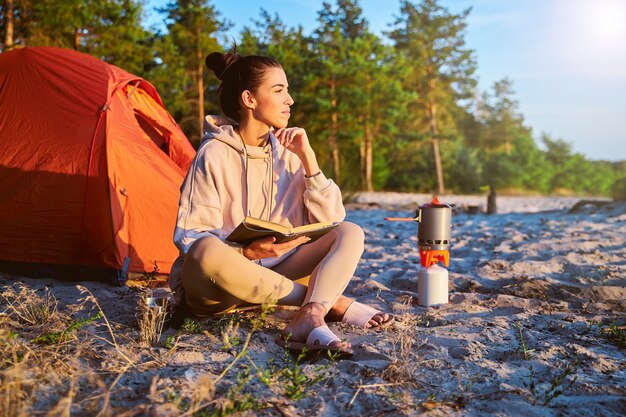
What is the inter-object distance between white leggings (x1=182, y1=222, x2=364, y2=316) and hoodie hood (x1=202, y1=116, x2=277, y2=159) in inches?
21.3

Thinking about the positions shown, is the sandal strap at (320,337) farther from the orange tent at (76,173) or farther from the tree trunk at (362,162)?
the tree trunk at (362,162)

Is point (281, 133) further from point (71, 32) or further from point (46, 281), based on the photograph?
point (71, 32)

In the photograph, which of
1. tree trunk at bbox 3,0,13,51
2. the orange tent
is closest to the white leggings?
the orange tent

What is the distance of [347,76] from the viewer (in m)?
21.8

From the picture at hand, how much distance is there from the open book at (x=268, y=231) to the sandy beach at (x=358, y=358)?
35cm

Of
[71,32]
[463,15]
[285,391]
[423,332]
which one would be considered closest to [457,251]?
[423,332]

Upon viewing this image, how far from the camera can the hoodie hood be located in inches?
A: 113

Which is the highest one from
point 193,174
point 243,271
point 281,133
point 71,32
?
point 71,32

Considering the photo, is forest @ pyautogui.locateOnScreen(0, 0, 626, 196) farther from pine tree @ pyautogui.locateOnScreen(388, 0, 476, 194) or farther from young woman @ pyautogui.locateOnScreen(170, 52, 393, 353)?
young woman @ pyautogui.locateOnScreen(170, 52, 393, 353)

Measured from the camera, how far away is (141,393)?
184 cm

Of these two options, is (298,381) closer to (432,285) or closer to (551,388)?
(551,388)

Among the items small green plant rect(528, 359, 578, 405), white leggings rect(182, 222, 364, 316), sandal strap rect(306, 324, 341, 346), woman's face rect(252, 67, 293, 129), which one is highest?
woman's face rect(252, 67, 293, 129)

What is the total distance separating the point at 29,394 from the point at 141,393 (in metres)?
0.33

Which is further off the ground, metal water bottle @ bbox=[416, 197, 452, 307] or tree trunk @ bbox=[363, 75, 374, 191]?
tree trunk @ bbox=[363, 75, 374, 191]
